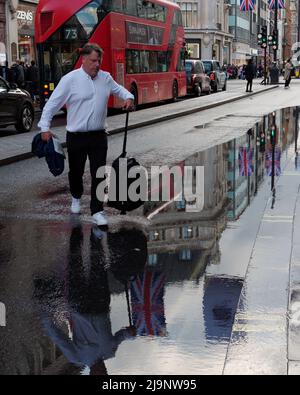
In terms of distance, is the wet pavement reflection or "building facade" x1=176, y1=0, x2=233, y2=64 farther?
"building facade" x1=176, y1=0, x2=233, y2=64

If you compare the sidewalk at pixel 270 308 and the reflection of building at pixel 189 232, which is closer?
the sidewalk at pixel 270 308

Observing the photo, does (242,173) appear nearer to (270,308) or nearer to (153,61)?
(270,308)

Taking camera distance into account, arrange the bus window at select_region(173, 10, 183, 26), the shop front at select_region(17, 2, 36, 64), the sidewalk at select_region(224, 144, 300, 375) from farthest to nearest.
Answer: the shop front at select_region(17, 2, 36, 64) < the bus window at select_region(173, 10, 183, 26) < the sidewalk at select_region(224, 144, 300, 375)

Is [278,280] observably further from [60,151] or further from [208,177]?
[208,177]

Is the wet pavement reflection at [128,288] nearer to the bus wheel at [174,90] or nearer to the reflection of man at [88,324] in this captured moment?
the reflection of man at [88,324]

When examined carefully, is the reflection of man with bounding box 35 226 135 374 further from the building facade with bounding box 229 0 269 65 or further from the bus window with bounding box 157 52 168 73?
the building facade with bounding box 229 0 269 65

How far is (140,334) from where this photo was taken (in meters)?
4.48

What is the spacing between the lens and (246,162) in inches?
492

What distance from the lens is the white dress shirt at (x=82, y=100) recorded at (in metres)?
7.40

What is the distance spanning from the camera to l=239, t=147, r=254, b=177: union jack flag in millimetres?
11337

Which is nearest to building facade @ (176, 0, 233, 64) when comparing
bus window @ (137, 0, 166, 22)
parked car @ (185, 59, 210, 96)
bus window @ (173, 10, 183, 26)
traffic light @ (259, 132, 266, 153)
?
parked car @ (185, 59, 210, 96)

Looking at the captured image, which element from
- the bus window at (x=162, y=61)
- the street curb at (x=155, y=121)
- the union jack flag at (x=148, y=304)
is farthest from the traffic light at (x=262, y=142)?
the bus window at (x=162, y=61)

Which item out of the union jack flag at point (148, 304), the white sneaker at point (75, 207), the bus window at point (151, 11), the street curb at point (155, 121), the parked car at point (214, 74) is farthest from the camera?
the parked car at point (214, 74)

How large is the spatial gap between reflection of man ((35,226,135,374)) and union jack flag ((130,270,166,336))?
125 millimetres
